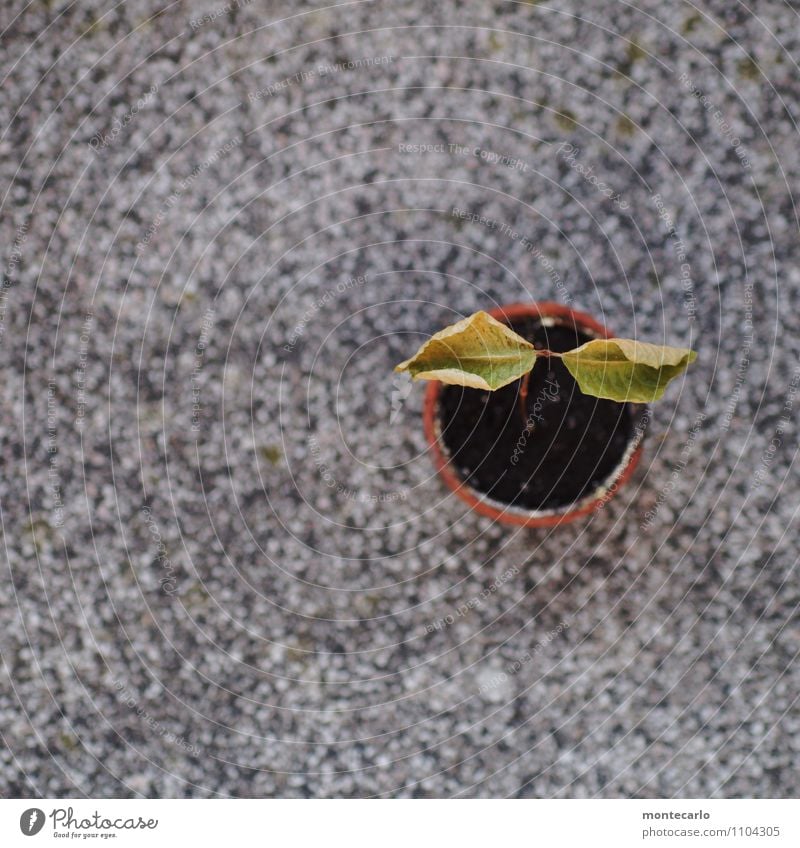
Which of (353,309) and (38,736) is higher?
(353,309)

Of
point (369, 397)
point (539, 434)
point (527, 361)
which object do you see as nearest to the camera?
point (527, 361)

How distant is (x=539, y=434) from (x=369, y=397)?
0.63ft

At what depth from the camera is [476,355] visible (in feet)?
1.88

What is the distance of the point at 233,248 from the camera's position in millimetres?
818

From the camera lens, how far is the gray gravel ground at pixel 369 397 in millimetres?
806

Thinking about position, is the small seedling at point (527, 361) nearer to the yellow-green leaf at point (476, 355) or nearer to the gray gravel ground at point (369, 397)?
the yellow-green leaf at point (476, 355)

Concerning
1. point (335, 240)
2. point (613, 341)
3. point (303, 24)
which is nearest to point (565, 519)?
point (613, 341)

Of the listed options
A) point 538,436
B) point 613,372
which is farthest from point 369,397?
point 613,372

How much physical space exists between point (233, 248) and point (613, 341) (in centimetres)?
42

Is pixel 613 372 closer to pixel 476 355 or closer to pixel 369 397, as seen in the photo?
pixel 476 355

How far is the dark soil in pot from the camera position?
691 mm

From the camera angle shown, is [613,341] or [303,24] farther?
[303,24]
